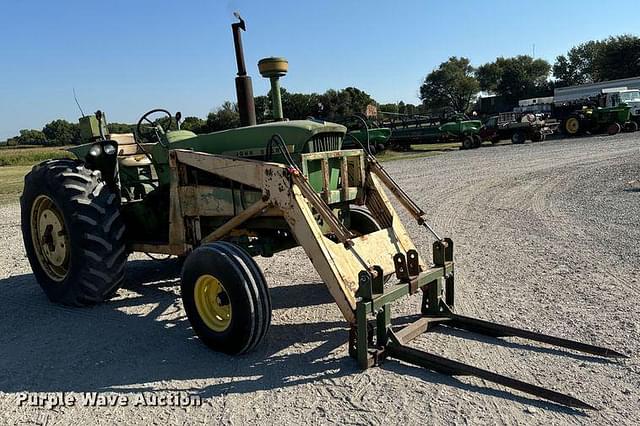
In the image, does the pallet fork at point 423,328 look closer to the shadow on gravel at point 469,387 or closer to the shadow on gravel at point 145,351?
the shadow on gravel at point 469,387

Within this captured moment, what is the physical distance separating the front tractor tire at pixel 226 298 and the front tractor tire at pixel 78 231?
1.25 metres

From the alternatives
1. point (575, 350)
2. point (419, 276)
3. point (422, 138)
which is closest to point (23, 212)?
point (419, 276)

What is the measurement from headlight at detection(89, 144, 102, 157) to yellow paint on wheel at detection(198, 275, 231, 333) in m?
2.27

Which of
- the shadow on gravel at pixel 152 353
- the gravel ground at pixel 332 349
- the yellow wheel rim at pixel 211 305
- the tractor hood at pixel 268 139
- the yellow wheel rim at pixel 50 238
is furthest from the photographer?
the yellow wheel rim at pixel 50 238

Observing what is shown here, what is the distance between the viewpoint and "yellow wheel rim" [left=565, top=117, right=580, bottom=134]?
29156mm

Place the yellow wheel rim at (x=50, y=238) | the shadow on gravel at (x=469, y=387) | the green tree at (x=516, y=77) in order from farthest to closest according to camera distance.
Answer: the green tree at (x=516, y=77) < the yellow wheel rim at (x=50, y=238) < the shadow on gravel at (x=469, y=387)

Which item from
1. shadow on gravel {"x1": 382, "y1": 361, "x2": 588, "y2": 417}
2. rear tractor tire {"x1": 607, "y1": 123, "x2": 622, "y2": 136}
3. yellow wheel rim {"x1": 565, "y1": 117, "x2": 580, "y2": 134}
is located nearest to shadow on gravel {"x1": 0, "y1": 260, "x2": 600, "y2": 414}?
shadow on gravel {"x1": 382, "y1": 361, "x2": 588, "y2": 417}

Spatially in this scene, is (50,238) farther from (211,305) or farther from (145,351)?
(211,305)

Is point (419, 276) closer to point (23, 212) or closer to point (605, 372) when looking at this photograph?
point (605, 372)

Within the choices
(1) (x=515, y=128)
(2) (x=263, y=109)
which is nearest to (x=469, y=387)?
(2) (x=263, y=109)

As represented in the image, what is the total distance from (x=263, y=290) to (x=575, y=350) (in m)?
2.25

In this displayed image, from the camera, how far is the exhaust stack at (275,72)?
17.9ft

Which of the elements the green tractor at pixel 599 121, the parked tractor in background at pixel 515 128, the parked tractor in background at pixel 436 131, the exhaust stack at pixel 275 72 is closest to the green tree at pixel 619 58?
the green tractor at pixel 599 121

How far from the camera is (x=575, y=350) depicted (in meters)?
3.88
